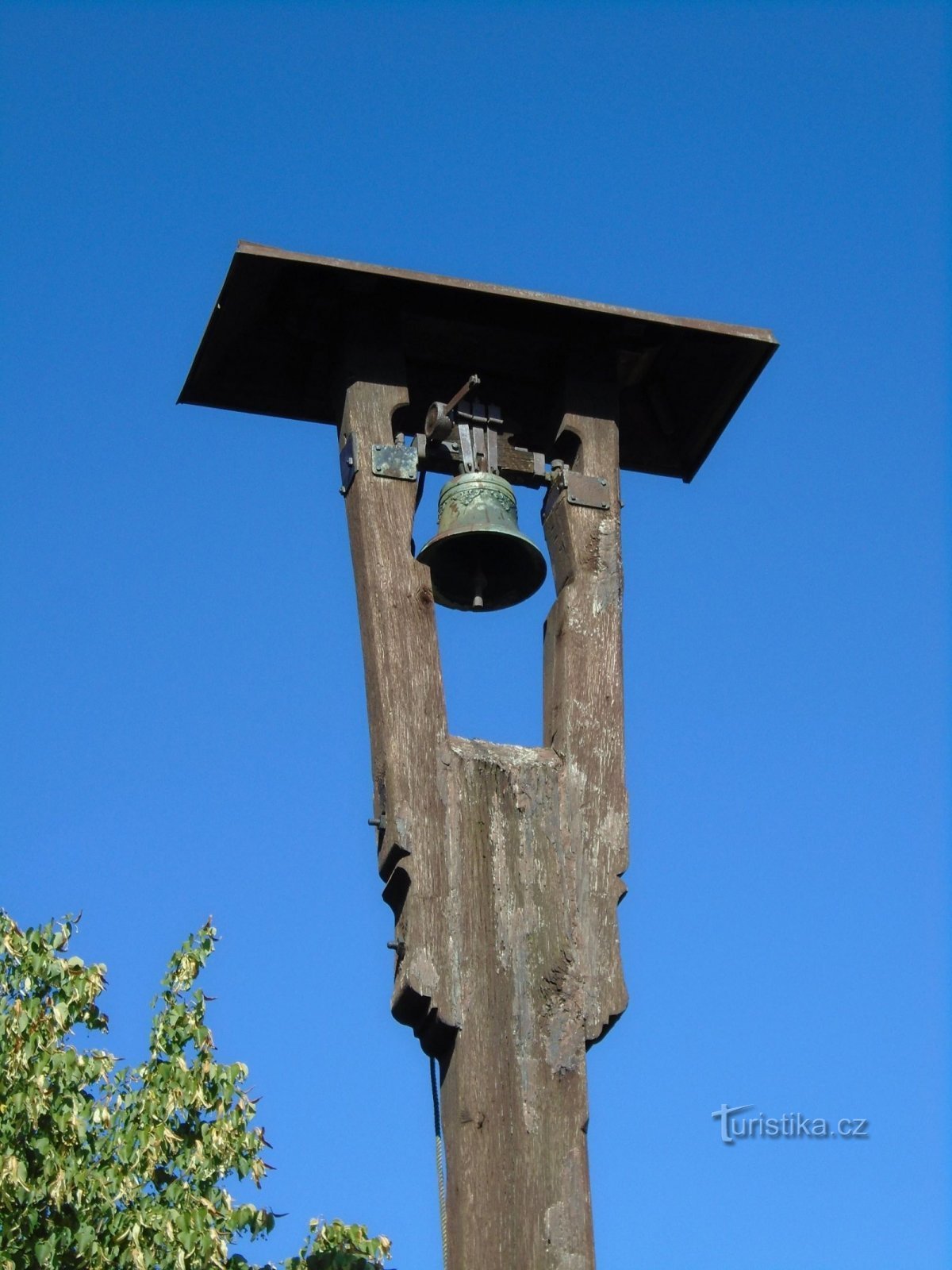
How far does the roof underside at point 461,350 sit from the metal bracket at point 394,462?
34 cm

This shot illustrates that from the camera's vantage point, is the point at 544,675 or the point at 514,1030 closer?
the point at 514,1030

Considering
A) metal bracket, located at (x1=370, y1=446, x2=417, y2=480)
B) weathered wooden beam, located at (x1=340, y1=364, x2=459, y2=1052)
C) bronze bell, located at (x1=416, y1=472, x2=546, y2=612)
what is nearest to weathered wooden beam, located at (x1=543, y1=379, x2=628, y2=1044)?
bronze bell, located at (x1=416, y1=472, x2=546, y2=612)

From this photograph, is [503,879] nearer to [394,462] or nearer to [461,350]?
[394,462]

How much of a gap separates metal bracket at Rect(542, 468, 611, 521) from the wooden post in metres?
0.13

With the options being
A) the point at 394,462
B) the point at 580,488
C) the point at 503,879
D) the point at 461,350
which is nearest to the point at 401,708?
the point at 503,879

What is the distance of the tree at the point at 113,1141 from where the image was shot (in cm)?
682

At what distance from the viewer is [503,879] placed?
15.5ft

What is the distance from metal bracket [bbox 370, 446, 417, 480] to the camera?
5.34m

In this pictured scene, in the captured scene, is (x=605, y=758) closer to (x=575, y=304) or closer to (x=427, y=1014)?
(x=427, y=1014)

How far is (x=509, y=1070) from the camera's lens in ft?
14.7

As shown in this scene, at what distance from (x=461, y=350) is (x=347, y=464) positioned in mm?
700

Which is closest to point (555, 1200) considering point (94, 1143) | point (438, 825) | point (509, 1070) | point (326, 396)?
point (509, 1070)

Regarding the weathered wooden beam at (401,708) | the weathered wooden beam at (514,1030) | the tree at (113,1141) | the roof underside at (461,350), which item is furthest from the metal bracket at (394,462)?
the tree at (113,1141)

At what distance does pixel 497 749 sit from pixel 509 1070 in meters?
0.91
